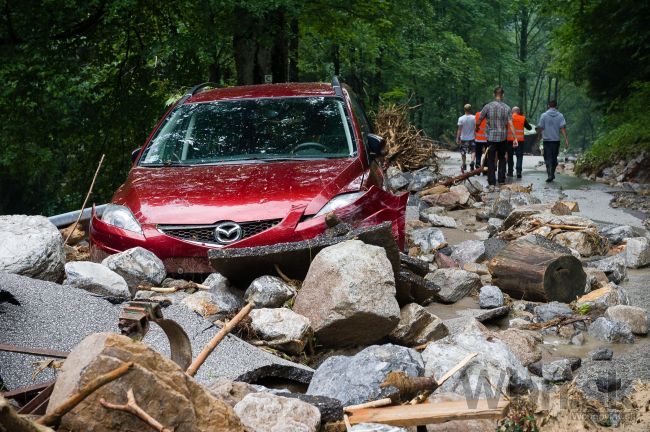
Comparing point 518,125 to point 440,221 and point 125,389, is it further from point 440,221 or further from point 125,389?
point 125,389

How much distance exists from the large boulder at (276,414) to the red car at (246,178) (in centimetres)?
301

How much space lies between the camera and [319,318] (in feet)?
18.2

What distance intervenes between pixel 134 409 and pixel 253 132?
5650 mm

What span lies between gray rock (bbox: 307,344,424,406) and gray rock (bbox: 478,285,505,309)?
10.3 feet

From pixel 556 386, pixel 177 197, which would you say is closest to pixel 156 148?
pixel 177 197

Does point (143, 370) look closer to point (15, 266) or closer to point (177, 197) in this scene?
point (15, 266)

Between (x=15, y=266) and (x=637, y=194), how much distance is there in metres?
14.8

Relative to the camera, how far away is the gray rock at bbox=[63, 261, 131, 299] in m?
6.02

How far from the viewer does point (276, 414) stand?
11.1ft

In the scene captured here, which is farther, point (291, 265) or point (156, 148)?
point (156, 148)

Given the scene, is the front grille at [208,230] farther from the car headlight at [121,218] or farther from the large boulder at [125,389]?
the large boulder at [125,389]

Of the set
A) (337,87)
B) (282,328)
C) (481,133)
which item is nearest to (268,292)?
(282,328)

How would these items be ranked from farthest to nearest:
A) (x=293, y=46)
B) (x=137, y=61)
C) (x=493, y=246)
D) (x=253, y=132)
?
(x=293, y=46)
(x=137, y=61)
(x=493, y=246)
(x=253, y=132)

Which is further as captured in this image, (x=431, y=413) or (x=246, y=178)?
(x=246, y=178)
